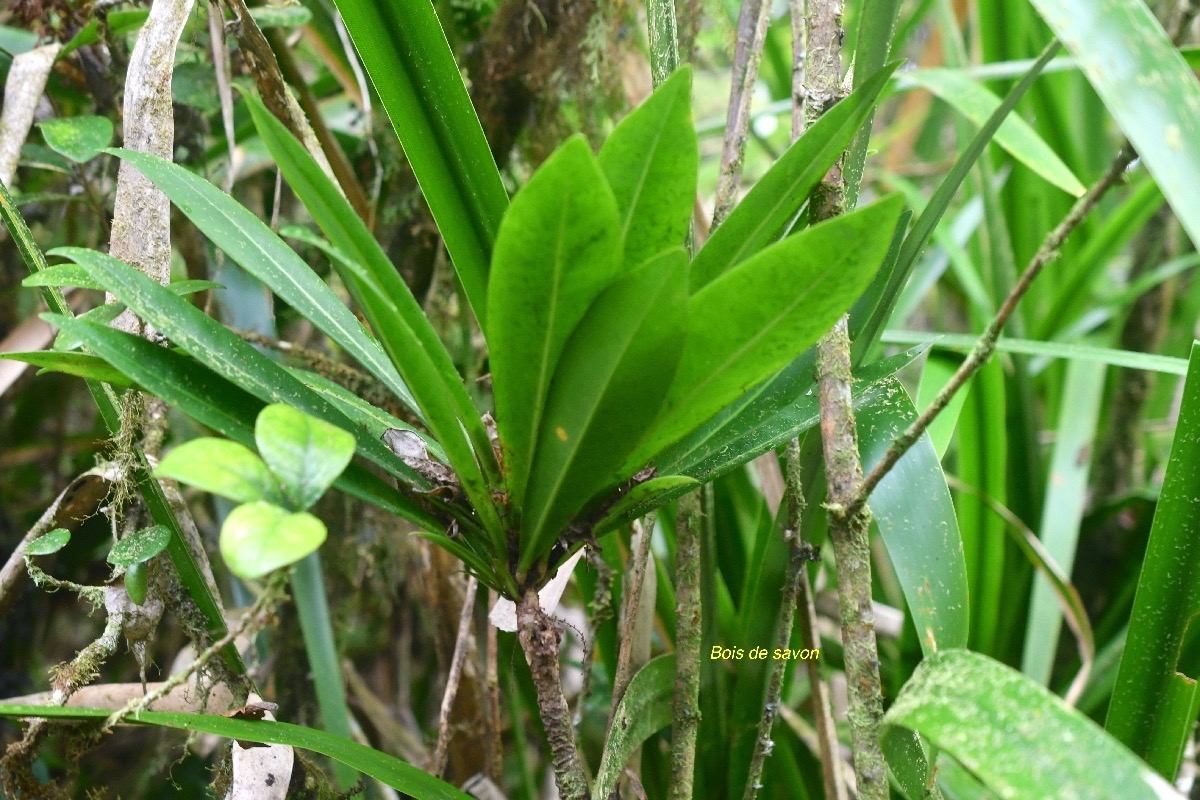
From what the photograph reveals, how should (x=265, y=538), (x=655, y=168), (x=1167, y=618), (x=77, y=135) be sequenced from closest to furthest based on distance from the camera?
(x=265, y=538), (x=655, y=168), (x=1167, y=618), (x=77, y=135)

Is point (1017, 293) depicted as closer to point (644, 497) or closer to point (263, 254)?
point (644, 497)

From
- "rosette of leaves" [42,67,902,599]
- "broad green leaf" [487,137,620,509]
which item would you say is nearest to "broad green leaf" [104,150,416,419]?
"rosette of leaves" [42,67,902,599]

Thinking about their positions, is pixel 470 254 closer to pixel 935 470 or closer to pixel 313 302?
pixel 313 302

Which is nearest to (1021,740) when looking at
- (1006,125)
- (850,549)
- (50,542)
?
(850,549)

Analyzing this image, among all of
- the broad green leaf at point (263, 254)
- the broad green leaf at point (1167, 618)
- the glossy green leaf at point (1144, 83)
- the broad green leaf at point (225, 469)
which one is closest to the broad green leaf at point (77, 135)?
the broad green leaf at point (263, 254)

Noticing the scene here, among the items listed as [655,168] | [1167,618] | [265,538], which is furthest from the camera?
[1167,618]

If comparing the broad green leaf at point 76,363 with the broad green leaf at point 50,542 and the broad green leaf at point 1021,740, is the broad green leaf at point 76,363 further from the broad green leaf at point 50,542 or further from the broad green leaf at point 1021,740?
the broad green leaf at point 1021,740

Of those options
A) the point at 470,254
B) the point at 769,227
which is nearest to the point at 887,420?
the point at 769,227

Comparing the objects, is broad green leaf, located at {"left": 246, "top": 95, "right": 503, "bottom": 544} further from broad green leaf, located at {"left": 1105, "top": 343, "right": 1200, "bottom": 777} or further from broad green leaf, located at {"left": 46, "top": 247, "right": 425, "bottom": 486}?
broad green leaf, located at {"left": 1105, "top": 343, "right": 1200, "bottom": 777}
